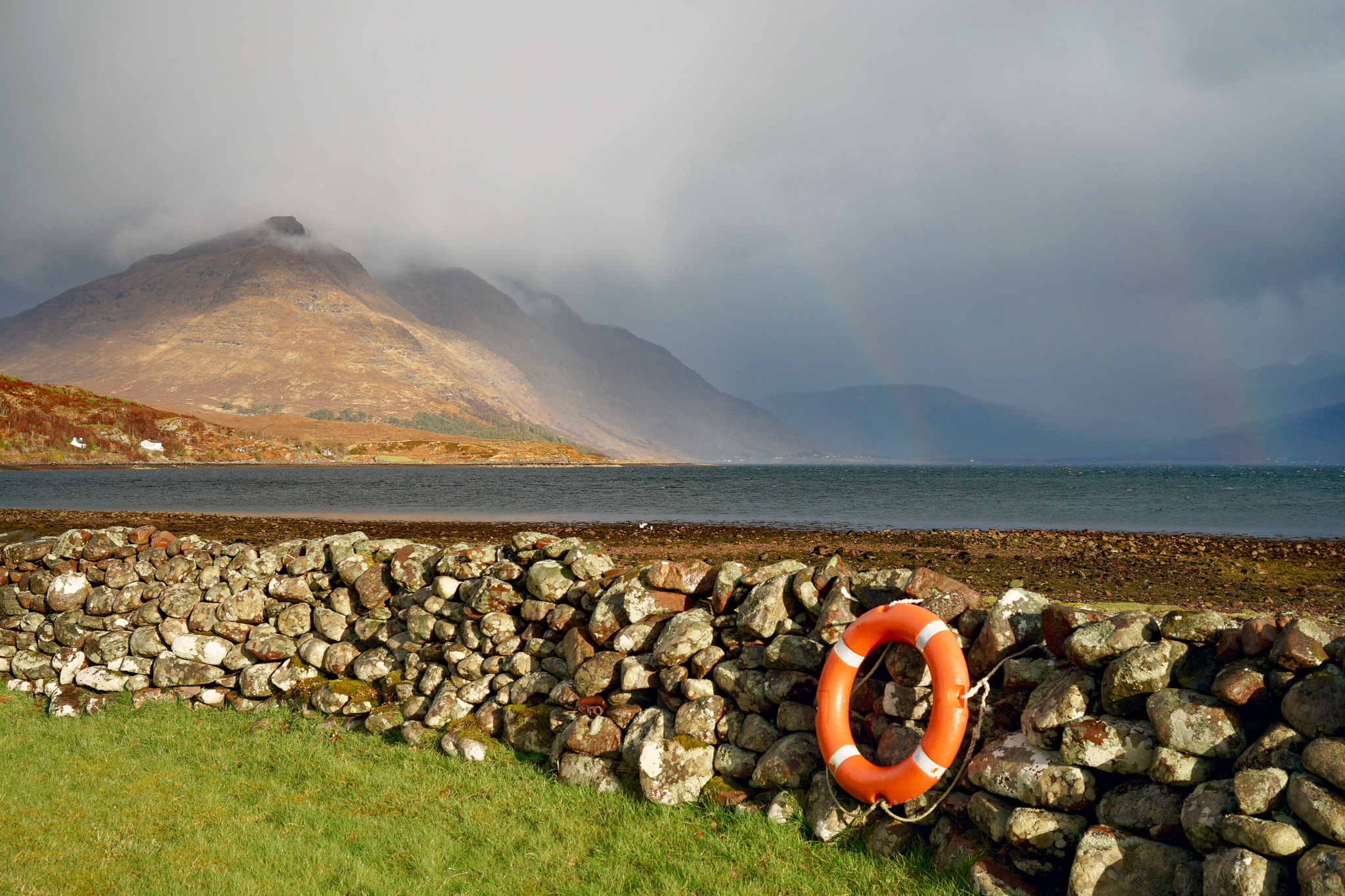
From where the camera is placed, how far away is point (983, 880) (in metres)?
4.27

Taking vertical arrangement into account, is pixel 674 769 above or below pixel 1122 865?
below

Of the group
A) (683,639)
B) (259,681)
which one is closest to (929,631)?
(683,639)

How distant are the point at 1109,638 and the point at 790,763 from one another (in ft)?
7.86

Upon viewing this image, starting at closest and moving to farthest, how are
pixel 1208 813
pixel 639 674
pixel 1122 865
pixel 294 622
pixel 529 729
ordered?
pixel 1208 813 → pixel 1122 865 → pixel 639 674 → pixel 529 729 → pixel 294 622

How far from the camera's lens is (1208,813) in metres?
3.78

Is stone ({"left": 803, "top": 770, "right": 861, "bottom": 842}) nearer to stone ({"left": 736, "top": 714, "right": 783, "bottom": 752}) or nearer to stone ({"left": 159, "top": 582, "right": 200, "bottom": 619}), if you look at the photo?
stone ({"left": 736, "top": 714, "right": 783, "bottom": 752})

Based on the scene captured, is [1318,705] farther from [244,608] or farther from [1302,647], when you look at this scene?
[244,608]

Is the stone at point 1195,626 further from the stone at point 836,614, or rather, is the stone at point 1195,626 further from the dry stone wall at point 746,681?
the stone at point 836,614

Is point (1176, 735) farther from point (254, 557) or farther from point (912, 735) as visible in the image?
point (254, 557)

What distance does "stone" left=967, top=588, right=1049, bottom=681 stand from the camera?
16.4ft

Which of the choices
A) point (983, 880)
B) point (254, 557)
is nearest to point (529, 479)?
point (254, 557)

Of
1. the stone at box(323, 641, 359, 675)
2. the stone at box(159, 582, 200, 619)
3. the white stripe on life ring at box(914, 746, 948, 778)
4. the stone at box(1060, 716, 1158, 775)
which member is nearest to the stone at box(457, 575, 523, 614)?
the stone at box(323, 641, 359, 675)

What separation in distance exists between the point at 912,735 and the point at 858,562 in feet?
53.9

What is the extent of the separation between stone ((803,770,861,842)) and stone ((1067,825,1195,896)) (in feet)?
4.63
